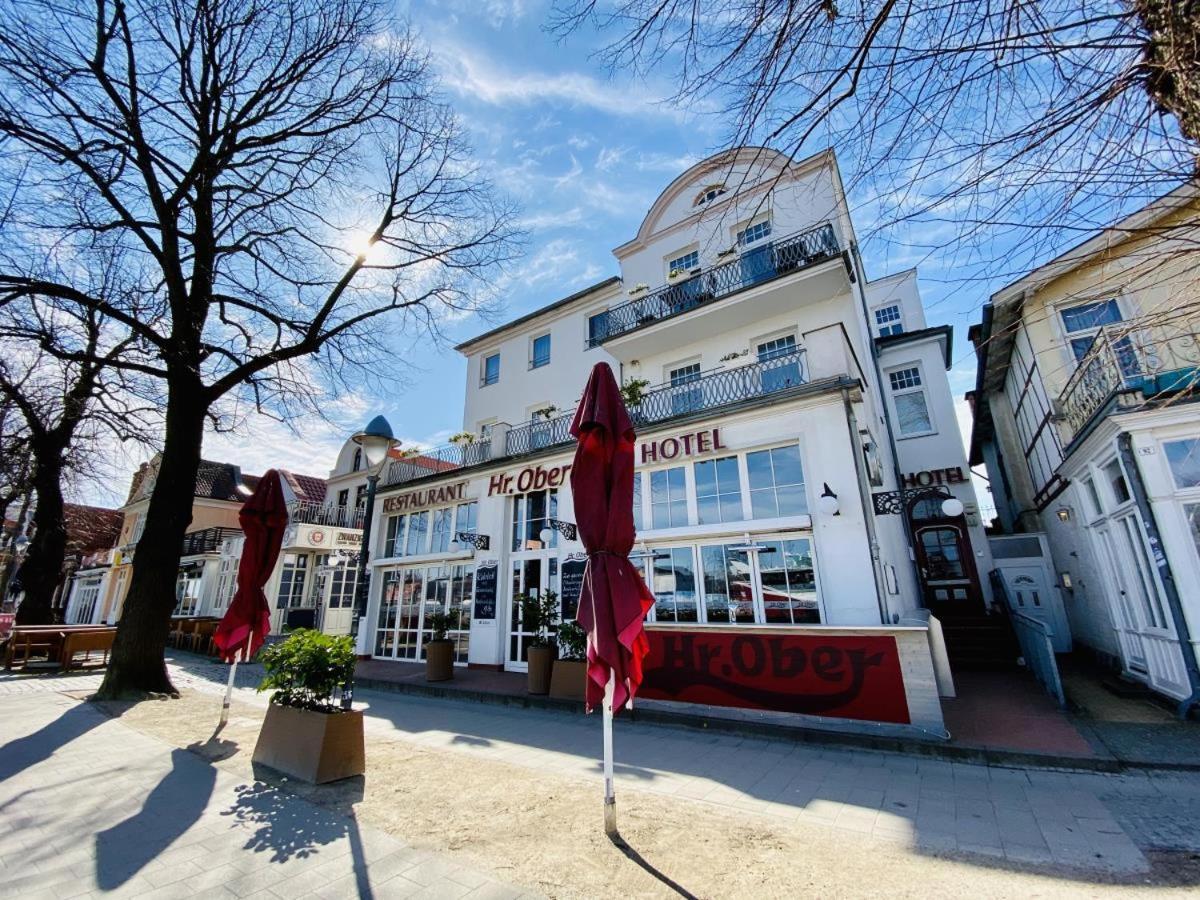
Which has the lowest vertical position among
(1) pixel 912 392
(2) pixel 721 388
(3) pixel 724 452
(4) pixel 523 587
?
(4) pixel 523 587

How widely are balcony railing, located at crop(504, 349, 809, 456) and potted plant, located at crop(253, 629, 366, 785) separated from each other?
702 centimetres

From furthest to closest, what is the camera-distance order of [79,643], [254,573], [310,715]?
[79,643] → [254,573] → [310,715]

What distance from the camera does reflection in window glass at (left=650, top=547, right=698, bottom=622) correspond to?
356 inches

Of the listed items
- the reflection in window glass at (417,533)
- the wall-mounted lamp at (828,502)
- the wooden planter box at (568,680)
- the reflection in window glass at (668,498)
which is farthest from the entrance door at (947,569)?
the reflection in window glass at (417,533)

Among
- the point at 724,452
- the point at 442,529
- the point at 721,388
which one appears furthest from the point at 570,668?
the point at 442,529

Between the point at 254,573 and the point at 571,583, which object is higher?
the point at 254,573

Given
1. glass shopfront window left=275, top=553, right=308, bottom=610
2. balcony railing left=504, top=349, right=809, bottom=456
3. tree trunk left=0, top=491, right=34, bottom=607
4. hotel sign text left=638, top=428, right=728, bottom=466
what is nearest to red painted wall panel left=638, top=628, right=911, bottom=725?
hotel sign text left=638, top=428, right=728, bottom=466

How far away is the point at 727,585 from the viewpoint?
8773 millimetres

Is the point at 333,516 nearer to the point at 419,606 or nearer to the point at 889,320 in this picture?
the point at 419,606

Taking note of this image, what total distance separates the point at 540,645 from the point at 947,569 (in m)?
12.2

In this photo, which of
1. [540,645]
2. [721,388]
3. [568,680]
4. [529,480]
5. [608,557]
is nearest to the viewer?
[608,557]

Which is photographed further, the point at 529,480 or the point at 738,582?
the point at 529,480

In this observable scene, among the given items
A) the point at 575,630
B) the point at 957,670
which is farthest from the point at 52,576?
the point at 957,670

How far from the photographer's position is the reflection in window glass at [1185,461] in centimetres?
636
